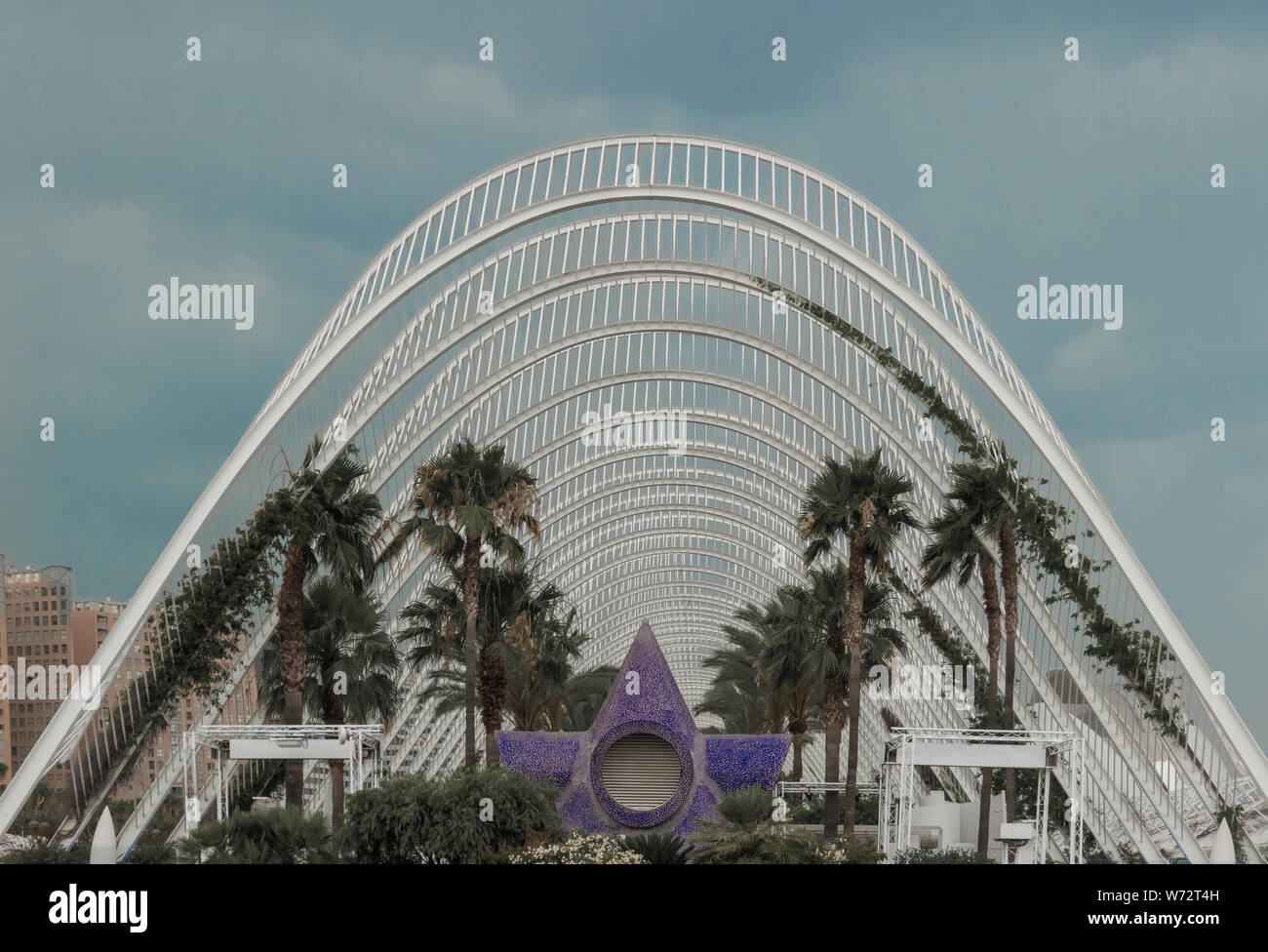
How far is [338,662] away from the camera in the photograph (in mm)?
42562

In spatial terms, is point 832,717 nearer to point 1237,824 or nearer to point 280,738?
point 1237,824

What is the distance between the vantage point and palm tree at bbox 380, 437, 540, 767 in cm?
4075

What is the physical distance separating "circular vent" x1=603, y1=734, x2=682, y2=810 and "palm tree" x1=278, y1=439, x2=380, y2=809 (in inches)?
374

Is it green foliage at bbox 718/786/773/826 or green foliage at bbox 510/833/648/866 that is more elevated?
green foliage at bbox 718/786/773/826

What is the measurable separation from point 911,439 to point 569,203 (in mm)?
16198

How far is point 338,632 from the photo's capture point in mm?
42844

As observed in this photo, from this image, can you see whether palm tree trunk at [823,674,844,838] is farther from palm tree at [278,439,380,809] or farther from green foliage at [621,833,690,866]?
palm tree at [278,439,380,809]

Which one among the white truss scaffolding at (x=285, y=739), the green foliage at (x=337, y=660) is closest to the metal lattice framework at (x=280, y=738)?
the white truss scaffolding at (x=285, y=739)

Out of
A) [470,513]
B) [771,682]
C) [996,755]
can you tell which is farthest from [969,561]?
[771,682]

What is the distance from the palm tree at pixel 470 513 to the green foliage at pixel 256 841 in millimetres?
10477

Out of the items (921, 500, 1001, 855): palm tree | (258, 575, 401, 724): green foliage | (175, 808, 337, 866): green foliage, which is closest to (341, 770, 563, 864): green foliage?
(175, 808, 337, 866): green foliage

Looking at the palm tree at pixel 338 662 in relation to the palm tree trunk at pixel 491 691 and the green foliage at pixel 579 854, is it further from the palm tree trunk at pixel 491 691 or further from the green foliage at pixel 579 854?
the green foliage at pixel 579 854

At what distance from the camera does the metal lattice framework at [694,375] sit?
40.5 m

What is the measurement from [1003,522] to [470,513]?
1469 cm
